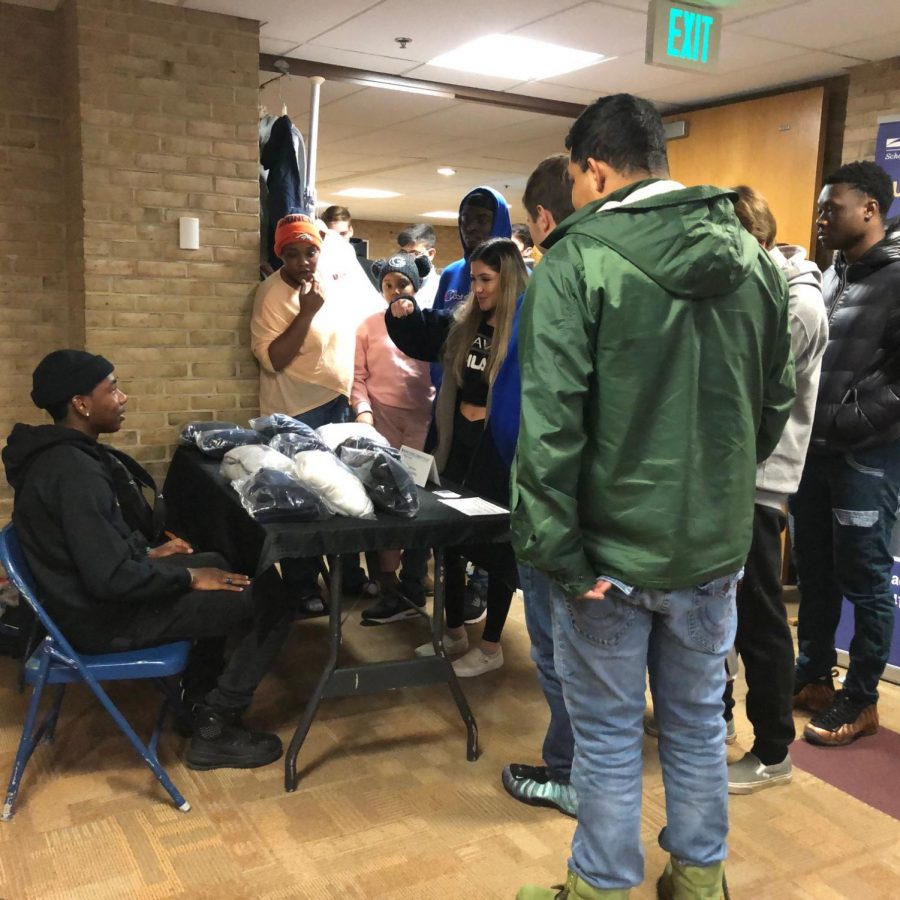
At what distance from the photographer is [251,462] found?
260 cm

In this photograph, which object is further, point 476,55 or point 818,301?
point 476,55

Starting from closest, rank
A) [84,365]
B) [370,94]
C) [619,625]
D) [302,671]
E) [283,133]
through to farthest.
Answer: [619,625] → [84,365] → [302,671] → [283,133] → [370,94]

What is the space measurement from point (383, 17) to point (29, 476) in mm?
2314

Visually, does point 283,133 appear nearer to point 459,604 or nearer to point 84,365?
point 84,365

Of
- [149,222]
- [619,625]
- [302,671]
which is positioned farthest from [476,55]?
[619,625]

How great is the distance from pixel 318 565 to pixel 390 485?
1254 mm

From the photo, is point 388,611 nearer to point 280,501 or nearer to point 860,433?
point 280,501

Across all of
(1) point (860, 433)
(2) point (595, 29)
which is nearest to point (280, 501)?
(1) point (860, 433)

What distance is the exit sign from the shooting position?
9.82 feet

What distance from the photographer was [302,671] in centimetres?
314

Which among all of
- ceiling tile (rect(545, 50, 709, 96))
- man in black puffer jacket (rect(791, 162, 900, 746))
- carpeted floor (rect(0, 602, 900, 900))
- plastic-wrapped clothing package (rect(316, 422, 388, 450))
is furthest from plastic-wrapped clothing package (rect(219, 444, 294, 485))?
ceiling tile (rect(545, 50, 709, 96))

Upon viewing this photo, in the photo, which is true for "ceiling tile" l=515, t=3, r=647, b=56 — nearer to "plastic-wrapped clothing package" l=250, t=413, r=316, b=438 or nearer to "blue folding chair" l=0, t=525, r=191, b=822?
"plastic-wrapped clothing package" l=250, t=413, r=316, b=438

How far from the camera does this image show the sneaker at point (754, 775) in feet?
7.91

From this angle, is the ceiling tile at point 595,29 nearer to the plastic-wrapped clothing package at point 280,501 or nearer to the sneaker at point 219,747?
the plastic-wrapped clothing package at point 280,501
